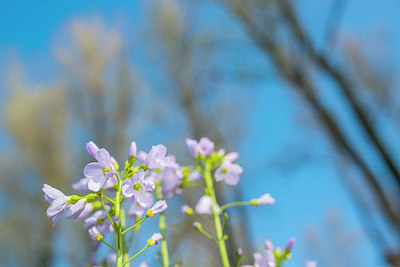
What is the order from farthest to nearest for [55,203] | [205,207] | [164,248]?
[205,207]
[164,248]
[55,203]

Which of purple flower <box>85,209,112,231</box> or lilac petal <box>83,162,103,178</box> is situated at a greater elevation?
lilac petal <box>83,162,103,178</box>

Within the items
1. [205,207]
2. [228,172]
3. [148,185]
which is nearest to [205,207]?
[205,207]

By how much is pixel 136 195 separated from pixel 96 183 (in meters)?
0.07

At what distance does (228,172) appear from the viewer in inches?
34.1

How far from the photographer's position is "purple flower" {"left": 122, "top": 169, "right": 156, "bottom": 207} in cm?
58

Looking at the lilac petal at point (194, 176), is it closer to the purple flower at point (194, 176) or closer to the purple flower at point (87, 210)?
the purple flower at point (194, 176)

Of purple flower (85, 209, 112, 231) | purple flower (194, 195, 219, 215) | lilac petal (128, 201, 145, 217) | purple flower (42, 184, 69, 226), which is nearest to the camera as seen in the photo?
purple flower (42, 184, 69, 226)

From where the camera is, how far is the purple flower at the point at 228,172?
85cm

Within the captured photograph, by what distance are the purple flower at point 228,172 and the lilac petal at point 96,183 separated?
0.32 metres

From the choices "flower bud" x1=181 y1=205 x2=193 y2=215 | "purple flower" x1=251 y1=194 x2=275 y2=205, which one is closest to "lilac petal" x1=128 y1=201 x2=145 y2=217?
"flower bud" x1=181 y1=205 x2=193 y2=215

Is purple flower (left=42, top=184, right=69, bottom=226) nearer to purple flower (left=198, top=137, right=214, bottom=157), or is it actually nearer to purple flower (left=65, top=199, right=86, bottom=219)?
purple flower (left=65, top=199, right=86, bottom=219)

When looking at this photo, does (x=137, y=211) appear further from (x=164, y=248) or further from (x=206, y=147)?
(x=206, y=147)

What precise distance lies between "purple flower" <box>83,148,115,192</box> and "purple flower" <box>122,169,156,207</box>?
0.03 metres

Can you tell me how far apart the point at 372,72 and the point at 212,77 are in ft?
10.5
